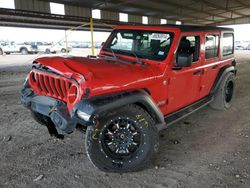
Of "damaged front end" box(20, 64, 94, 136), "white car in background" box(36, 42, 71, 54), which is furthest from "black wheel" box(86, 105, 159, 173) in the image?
"white car in background" box(36, 42, 71, 54)

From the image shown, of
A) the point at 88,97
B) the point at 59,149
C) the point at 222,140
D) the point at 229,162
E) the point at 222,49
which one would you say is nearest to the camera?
the point at 88,97

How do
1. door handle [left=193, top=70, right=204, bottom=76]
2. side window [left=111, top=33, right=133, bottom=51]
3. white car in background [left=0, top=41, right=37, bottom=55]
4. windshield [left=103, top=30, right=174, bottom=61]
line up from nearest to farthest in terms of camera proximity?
windshield [left=103, top=30, right=174, bottom=61]
side window [left=111, top=33, right=133, bottom=51]
door handle [left=193, top=70, right=204, bottom=76]
white car in background [left=0, top=41, right=37, bottom=55]

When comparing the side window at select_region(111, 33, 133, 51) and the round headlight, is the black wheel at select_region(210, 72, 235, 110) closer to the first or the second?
the side window at select_region(111, 33, 133, 51)

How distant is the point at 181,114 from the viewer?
11.5 ft

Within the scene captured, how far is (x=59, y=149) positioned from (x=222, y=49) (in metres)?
3.67

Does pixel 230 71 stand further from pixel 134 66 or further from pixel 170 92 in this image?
pixel 134 66

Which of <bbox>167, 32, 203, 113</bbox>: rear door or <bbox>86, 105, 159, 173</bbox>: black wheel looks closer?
<bbox>86, 105, 159, 173</bbox>: black wheel

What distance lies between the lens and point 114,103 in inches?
94.0

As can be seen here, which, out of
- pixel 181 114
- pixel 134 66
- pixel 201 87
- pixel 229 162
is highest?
pixel 134 66

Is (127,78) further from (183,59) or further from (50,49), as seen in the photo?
(50,49)

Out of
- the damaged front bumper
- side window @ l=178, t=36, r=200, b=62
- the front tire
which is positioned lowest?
the damaged front bumper

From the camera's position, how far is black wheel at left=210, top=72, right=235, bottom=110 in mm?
4660

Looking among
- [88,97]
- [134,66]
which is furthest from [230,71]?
[88,97]

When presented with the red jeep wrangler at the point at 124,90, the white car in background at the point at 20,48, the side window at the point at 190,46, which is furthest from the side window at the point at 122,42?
the white car in background at the point at 20,48
